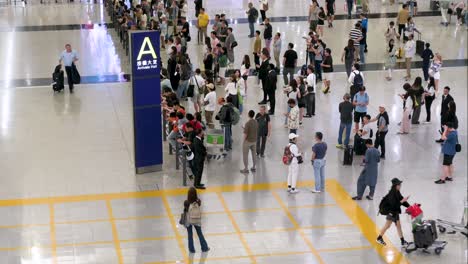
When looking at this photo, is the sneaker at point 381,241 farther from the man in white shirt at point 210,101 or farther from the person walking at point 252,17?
the person walking at point 252,17

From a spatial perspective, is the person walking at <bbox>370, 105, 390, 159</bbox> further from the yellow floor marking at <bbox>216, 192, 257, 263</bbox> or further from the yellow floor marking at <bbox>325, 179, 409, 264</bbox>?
the yellow floor marking at <bbox>216, 192, 257, 263</bbox>

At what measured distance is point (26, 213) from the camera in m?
16.7

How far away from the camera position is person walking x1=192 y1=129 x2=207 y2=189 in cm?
1756

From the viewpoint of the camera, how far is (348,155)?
63.8 ft

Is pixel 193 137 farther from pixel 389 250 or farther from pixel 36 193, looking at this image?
pixel 389 250

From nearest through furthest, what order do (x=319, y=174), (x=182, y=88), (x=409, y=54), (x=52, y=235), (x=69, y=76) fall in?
1. (x=52, y=235)
2. (x=319, y=174)
3. (x=182, y=88)
4. (x=69, y=76)
5. (x=409, y=54)

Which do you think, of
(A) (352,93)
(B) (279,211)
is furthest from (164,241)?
(A) (352,93)

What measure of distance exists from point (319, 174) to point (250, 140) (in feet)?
6.38

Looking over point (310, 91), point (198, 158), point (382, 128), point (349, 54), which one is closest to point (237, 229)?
point (198, 158)

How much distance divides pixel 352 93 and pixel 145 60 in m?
7.12

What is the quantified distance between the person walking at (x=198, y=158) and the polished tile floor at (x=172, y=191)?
31 centimetres

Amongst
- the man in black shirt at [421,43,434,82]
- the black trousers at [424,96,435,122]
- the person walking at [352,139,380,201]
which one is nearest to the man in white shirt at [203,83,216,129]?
the person walking at [352,139,380,201]

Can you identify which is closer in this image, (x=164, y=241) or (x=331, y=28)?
(x=164, y=241)

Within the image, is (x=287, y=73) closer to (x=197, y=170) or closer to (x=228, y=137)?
(x=228, y=137)
